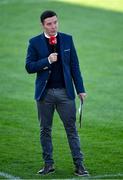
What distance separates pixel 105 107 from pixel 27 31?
9.26 meters

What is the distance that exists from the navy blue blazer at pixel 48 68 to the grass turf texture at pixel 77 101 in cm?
127

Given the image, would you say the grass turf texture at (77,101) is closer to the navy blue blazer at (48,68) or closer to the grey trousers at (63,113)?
the grey trousers at (63,113)

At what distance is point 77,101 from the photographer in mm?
18797

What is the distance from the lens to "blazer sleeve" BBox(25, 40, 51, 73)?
472 inches

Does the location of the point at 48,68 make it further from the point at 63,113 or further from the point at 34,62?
the point at 63,113

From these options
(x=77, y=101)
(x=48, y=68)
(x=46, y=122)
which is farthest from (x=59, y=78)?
(x=77, y=101)

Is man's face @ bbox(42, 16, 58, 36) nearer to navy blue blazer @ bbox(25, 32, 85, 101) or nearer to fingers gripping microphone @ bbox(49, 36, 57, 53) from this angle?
fingers gripping microphone @ bbox(49, 36, 57, 53)

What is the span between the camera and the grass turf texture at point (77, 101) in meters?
13.6

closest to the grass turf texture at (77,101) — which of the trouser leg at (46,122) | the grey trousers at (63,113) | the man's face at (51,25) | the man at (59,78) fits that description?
the trouser leg at (46,122)

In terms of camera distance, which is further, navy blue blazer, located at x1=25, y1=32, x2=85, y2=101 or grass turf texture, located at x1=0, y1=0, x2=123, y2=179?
grass turf texture, located at x1=0, y1=0, x2=123, y2=179

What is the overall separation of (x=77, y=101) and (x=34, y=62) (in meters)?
6.73

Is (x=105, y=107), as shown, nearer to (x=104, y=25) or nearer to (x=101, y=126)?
(x=101, y=126)

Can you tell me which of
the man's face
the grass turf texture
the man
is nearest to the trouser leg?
the man

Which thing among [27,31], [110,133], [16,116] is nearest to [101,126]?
[110,133]
